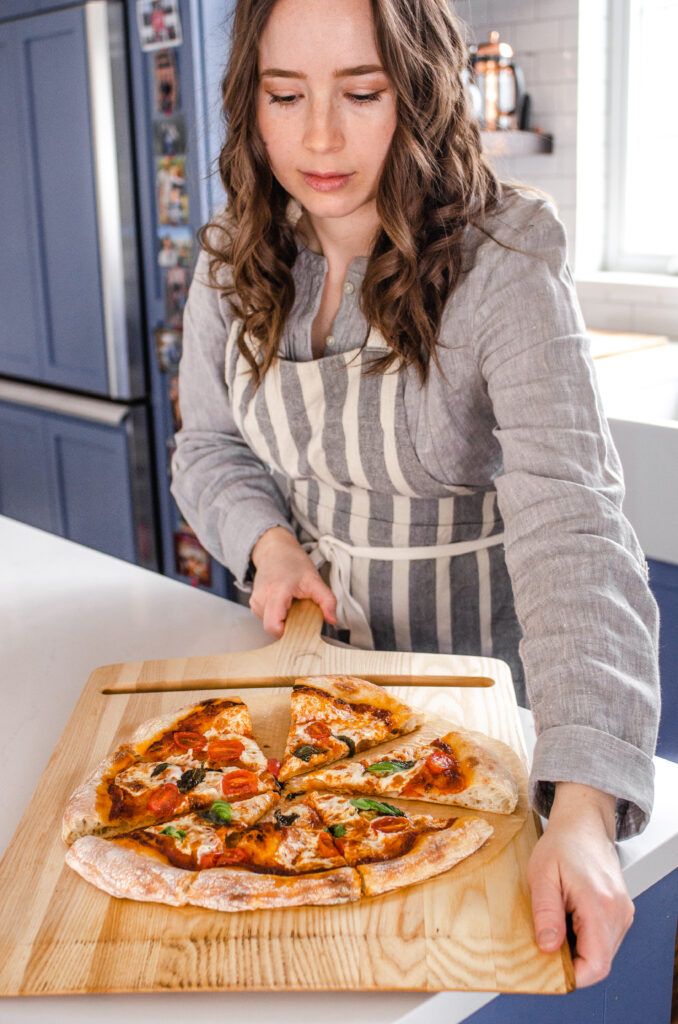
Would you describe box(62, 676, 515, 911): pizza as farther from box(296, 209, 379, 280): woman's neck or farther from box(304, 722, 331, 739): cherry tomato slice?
box(296, 209, 379, 280): woman's neck

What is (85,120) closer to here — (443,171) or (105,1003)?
(443,171)

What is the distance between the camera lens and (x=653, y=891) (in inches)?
33.6

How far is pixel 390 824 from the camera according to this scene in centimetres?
81

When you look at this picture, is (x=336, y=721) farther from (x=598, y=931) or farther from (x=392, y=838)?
(x=598, y=931)

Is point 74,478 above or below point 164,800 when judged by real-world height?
below

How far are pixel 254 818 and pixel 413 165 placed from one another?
70 cm

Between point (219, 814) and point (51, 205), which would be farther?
point (51, 205)

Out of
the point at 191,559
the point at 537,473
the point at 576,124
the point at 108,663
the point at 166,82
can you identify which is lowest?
the point at 191,559

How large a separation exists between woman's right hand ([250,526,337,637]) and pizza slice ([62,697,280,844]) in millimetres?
227

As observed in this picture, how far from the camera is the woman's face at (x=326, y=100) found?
1.01 meters

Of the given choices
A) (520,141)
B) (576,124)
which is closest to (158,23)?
(520,141)

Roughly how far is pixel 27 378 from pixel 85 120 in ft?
2.91

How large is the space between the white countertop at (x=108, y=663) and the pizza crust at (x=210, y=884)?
0.07 m

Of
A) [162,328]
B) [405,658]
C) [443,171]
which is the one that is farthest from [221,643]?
[162,328]
